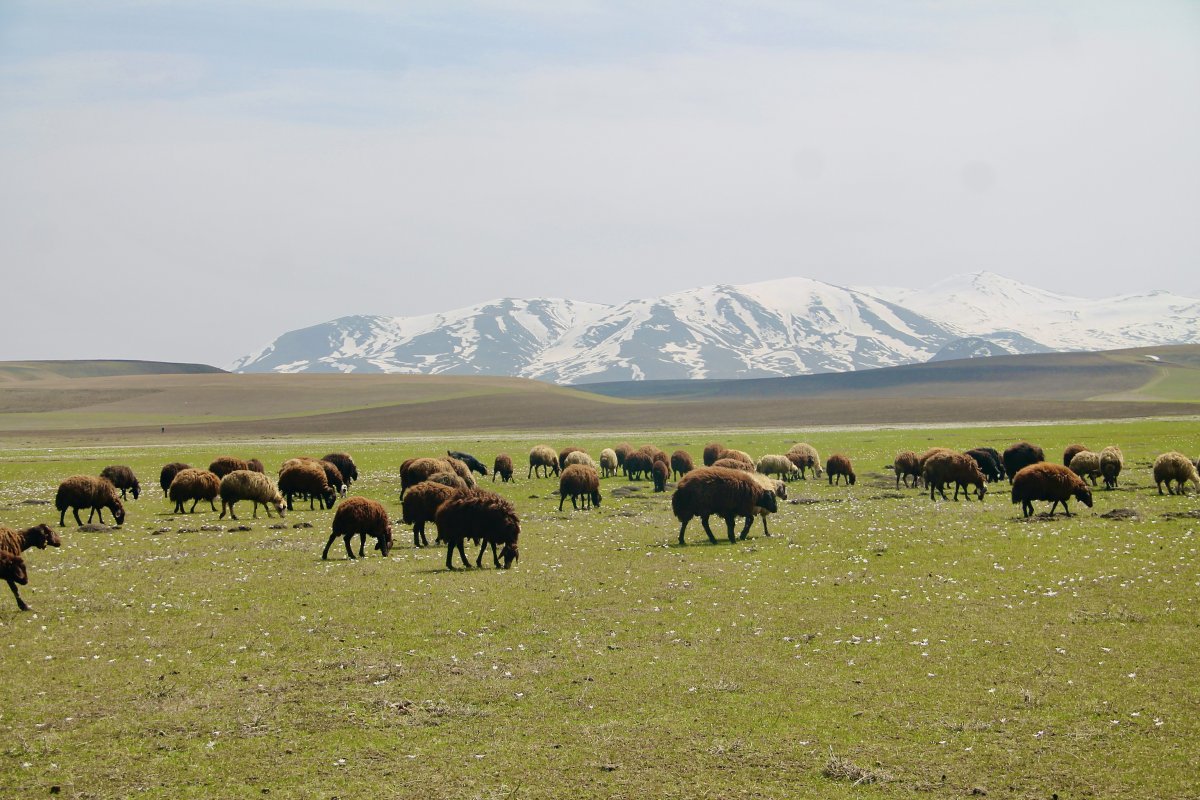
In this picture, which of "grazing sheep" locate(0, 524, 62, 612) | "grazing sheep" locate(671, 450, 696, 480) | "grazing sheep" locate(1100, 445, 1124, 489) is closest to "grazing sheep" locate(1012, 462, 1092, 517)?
"grazing sheep" locate(1100, 445, 1124, 489)

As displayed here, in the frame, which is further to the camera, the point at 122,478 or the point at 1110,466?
the point at 122,478

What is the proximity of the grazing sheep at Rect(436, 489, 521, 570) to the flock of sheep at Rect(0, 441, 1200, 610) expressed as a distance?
1.0 inches

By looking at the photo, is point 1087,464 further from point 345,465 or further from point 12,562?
point 12,562

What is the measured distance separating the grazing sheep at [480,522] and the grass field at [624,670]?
763 millimetres

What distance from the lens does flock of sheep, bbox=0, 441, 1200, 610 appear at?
23625 mm

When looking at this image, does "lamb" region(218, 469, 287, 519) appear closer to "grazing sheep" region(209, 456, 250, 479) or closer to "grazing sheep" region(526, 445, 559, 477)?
"grazing sheep" region(209, 456, 250, 479)

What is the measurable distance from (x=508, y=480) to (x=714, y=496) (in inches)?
1056

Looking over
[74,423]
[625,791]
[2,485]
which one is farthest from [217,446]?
[625,791]

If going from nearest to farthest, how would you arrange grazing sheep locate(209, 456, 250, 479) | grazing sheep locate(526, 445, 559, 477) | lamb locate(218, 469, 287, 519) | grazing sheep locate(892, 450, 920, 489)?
lamb locate(218, 469, 287, 519) → grazing sheep locate(209, 456, 250, 479) → grazing sheep locate(892, 450, 920, 489) → grazing sheep locate(526, 445, 559, 477)

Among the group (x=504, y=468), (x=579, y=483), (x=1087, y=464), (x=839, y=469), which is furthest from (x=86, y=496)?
(x=1087, y=464)

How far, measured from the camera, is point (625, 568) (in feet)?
75.4

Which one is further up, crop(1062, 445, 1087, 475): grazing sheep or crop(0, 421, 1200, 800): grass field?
crop(1062, 445, 1087, 475): grazing sheep

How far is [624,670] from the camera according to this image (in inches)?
565

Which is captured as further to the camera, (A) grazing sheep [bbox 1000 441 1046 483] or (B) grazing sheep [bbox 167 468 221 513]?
(A) grazing sheep [bbox 1000 441 1046 483]
